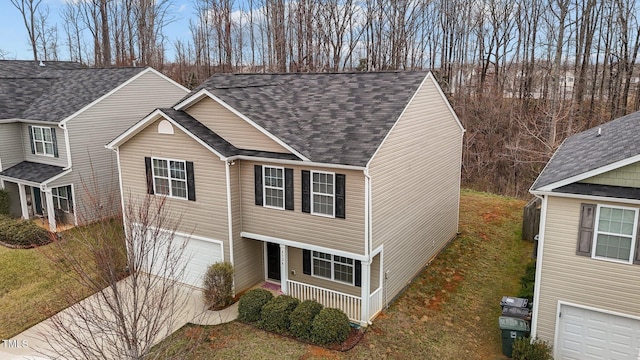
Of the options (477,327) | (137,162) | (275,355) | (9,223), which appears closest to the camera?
Result: (275,355)

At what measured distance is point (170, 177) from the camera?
51.7ft

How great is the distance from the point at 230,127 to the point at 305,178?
3.24m

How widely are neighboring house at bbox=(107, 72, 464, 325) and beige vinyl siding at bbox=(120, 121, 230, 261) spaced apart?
1.4 inches

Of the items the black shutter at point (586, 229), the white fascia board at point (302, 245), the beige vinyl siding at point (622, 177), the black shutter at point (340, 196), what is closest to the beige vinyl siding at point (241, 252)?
the white fascia board at point (302, 245)

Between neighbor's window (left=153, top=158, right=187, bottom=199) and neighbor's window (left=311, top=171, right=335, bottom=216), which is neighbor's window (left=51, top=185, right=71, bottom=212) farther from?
neighbor's window (left=311, top=171, right=335, bottom=216)

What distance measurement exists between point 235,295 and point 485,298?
8.43 meters

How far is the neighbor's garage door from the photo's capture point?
10.7m

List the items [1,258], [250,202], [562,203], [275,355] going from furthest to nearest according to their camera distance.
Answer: [1,258], [250,202], [275,355], [562,203]

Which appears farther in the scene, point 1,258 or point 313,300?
point 1,258

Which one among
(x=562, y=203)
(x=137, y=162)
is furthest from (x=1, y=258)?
(x=562, y=203)

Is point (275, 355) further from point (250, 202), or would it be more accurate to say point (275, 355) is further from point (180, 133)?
point (180, 133)

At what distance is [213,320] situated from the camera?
13977mm

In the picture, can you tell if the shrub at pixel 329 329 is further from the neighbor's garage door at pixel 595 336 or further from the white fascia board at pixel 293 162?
the neighbor's garage door at pixel 595 336

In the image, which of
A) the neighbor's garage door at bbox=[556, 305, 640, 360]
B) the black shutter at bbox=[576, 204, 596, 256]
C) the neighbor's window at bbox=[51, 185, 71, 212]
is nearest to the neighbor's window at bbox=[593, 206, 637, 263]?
the black shutter at bbox=[576, 204, 596, 256]
